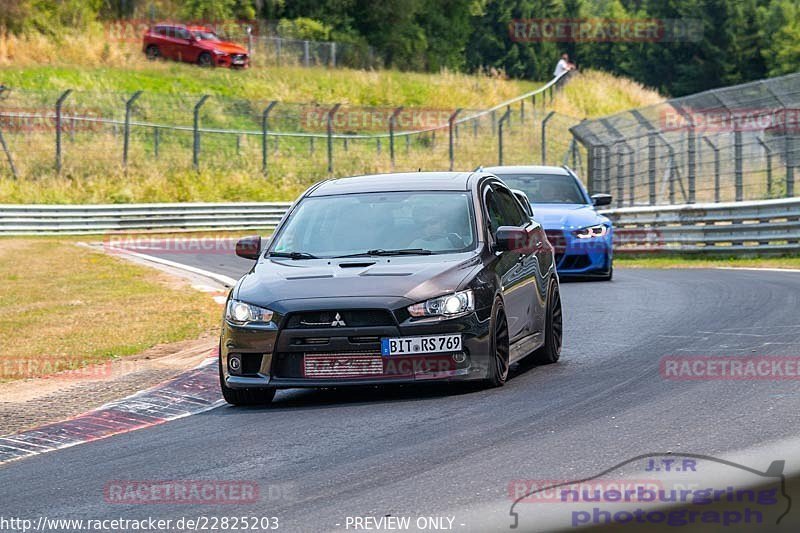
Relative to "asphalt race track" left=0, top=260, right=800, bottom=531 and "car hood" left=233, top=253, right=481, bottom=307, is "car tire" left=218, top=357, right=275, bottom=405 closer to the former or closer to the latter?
"asphalt race track" left=0, top=260, right=800, bottom=531

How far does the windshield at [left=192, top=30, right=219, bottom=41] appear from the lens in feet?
186

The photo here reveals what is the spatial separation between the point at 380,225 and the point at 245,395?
1.60 m

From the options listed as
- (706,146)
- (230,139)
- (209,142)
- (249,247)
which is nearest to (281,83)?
(230,139)

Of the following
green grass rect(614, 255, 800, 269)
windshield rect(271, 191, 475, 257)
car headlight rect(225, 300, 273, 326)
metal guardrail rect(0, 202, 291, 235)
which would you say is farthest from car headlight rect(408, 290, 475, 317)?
metal guardrail rect(0, 202, 291, 235)

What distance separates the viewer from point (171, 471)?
651 centimetres

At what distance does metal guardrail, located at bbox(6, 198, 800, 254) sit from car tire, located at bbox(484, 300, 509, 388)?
15641 millimetres

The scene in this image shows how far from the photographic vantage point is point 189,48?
185ft

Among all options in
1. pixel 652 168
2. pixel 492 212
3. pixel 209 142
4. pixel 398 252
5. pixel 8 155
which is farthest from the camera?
pixel 209 142

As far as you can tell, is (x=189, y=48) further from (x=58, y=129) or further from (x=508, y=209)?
(x=508, y=209)

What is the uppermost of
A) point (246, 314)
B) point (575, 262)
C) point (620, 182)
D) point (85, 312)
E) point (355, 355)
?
point (246, 314)

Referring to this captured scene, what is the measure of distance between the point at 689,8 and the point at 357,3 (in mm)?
45800

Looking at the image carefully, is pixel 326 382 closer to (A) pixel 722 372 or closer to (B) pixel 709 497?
(A) pixel 722 372

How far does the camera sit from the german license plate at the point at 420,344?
826cm

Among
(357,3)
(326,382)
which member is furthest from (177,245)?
(357,3)
